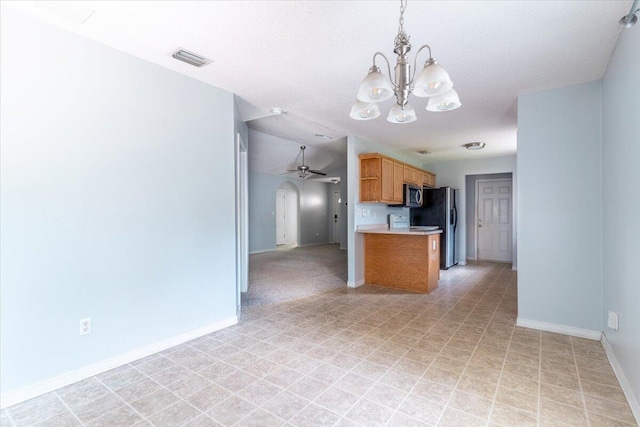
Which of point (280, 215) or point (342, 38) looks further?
point (280, 215)

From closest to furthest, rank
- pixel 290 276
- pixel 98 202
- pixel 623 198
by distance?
1. pixel 623 198
2. pixel 98 202
3. pixel 290 276

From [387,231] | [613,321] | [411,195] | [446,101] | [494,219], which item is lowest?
[613,321]

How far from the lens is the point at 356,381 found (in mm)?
2141

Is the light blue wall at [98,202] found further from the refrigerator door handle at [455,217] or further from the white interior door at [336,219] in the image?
the white interior door at [336,219]

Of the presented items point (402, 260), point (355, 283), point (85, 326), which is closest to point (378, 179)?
point (402, 260)

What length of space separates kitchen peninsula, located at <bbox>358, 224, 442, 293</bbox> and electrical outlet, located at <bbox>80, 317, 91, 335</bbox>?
11.8 ft

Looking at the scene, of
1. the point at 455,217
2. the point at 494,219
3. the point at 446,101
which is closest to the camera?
the point at 446,101

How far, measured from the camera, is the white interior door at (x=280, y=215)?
33.7ft

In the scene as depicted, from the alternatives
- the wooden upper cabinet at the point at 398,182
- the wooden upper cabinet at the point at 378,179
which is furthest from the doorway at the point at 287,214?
the wooden upper cabinet at the point at 378,179

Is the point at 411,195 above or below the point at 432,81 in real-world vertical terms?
below

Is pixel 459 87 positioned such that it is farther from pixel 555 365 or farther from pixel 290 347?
pixel 290 347

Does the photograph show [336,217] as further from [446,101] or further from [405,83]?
[405,83]

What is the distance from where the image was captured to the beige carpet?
14.4 ft

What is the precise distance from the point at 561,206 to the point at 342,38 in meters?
2.60
